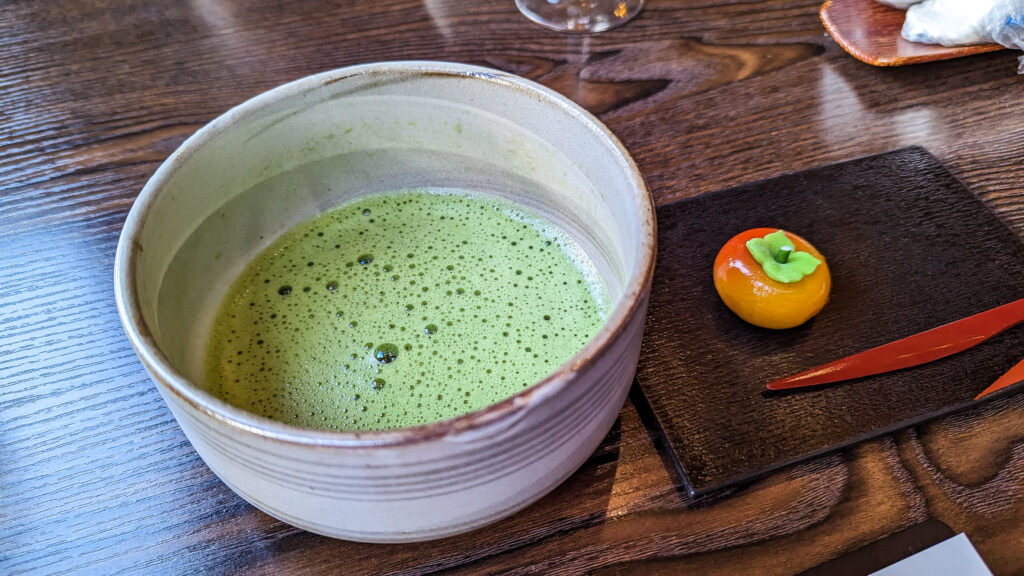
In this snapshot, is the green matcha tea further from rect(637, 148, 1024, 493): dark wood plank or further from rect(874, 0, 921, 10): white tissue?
rect(874, 0, 921, 10): white tissue

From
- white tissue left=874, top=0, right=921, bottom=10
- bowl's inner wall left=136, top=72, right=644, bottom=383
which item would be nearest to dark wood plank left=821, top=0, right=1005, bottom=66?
white tissue left=874, top=0, right=921, bottom=10

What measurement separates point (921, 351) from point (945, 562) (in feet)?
0.61

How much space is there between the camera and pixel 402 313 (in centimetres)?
63

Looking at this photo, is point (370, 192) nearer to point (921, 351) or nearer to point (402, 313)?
point (402, 313)

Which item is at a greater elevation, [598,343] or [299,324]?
[598,343]

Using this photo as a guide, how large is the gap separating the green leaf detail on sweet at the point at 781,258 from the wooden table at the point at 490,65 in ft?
0.43

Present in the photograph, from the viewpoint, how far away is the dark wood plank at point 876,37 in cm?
92

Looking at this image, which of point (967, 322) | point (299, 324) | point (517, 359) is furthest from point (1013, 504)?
point (299, 324)

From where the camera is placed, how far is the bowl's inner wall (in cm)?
57

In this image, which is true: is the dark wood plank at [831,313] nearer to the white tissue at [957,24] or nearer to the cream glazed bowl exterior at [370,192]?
the cream glazed bowl exterior at [370,192]

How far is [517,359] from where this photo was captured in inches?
23.3

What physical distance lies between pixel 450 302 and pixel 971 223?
1.71 feet

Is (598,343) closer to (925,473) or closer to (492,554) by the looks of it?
(492,554)

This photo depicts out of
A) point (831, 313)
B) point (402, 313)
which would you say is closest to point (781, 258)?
point (831, 313)
